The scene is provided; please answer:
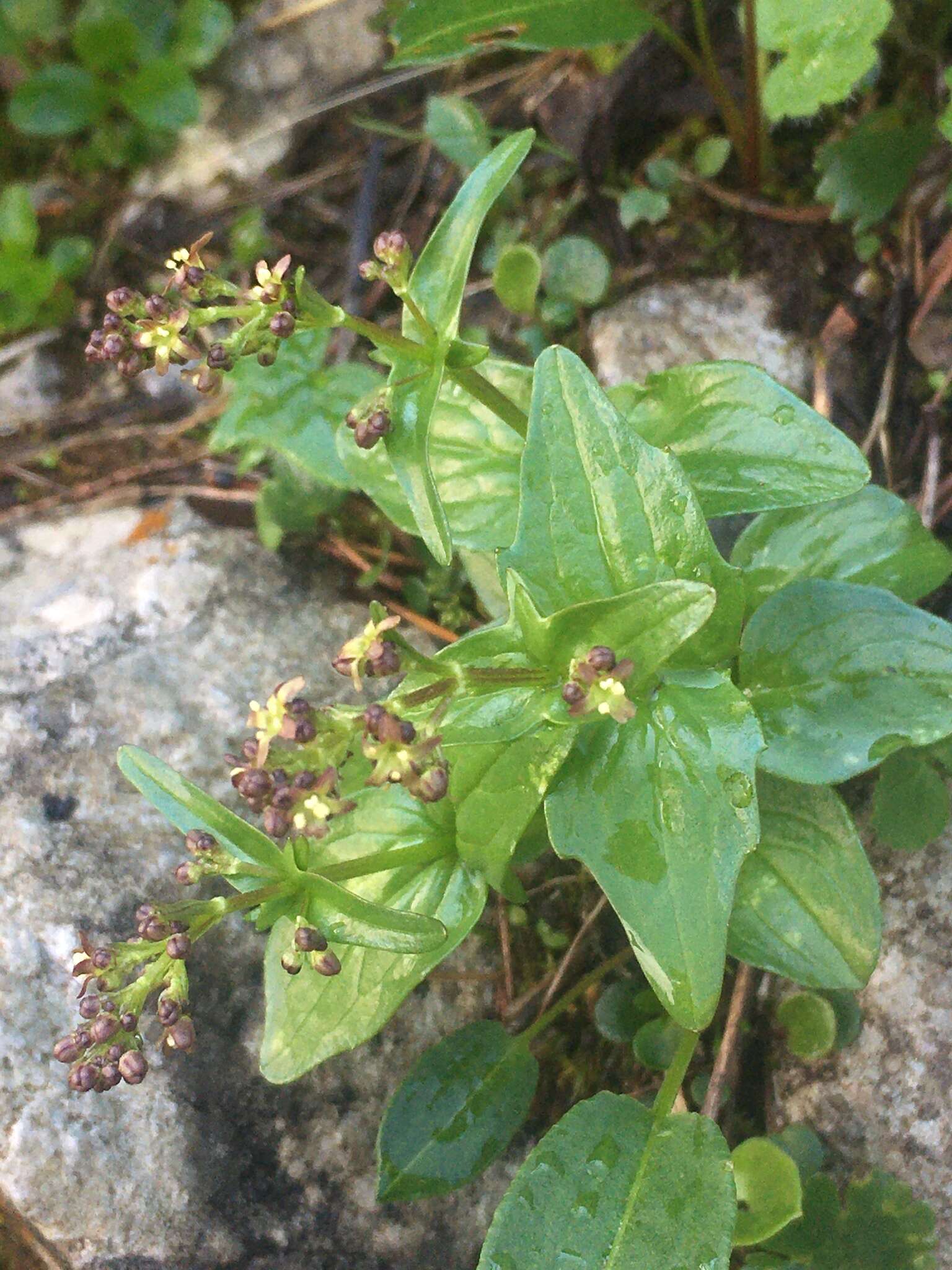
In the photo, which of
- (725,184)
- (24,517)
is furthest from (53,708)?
(725,184)

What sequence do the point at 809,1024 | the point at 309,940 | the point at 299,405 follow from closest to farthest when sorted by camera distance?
the point at 309,940
the point at 809,1024
the point at 299,405

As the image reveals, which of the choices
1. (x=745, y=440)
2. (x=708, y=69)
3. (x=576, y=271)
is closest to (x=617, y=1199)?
(x=745, y=440)

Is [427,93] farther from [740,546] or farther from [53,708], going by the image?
[53,708]

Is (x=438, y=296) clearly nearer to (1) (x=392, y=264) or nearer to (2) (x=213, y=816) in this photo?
(1) (x=392, y=264)

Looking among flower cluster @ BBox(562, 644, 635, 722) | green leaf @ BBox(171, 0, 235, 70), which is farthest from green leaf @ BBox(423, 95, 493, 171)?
flower cluster @ BBox(562, 644, 635, 722)

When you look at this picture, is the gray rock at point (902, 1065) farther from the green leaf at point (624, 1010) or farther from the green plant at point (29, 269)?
Result: the green plant at point (29, 269)

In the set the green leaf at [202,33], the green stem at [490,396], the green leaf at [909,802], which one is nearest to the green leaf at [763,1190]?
the green leaf at [909,802]
